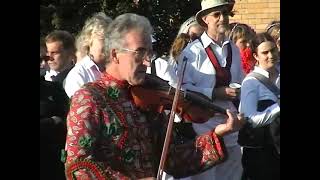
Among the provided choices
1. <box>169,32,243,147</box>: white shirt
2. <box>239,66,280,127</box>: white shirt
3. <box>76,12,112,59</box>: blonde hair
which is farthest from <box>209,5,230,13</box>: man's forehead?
<box>76,12,112,59</box>: blonde hair

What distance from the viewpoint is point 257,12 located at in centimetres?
412

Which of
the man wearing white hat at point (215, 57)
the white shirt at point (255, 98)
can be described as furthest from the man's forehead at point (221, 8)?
the white shirt at point (255, 98)

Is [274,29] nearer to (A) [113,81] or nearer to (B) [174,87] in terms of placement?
(B) [174,87]

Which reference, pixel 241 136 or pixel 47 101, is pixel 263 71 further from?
pixel 47 101

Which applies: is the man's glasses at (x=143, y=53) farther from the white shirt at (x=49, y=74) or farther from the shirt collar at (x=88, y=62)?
the white shirt at (x=49, y=74)

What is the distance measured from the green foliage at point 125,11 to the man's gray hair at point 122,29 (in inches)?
5.3

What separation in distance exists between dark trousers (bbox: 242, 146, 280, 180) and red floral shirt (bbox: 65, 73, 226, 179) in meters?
0.26

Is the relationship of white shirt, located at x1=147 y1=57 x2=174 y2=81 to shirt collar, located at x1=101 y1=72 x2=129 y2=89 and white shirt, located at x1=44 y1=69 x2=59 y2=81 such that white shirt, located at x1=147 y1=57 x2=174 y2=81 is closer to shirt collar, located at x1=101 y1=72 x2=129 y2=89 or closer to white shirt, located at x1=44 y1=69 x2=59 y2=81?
shirt collar, located at x1=101 y1=72 x2=129 y2=89

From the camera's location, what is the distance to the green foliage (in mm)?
4117

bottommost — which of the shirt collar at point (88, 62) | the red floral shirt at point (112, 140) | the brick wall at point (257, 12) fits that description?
the red floral shirt at point (112, 140)

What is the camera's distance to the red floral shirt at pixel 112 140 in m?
3.73

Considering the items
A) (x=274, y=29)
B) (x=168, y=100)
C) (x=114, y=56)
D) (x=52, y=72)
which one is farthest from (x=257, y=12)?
(x=52, y=72)

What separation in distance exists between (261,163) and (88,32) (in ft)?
4.39

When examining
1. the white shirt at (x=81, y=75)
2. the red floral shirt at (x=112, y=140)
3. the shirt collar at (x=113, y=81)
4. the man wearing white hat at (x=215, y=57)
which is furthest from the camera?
the man wearing white hat at (x=215, y=57)
